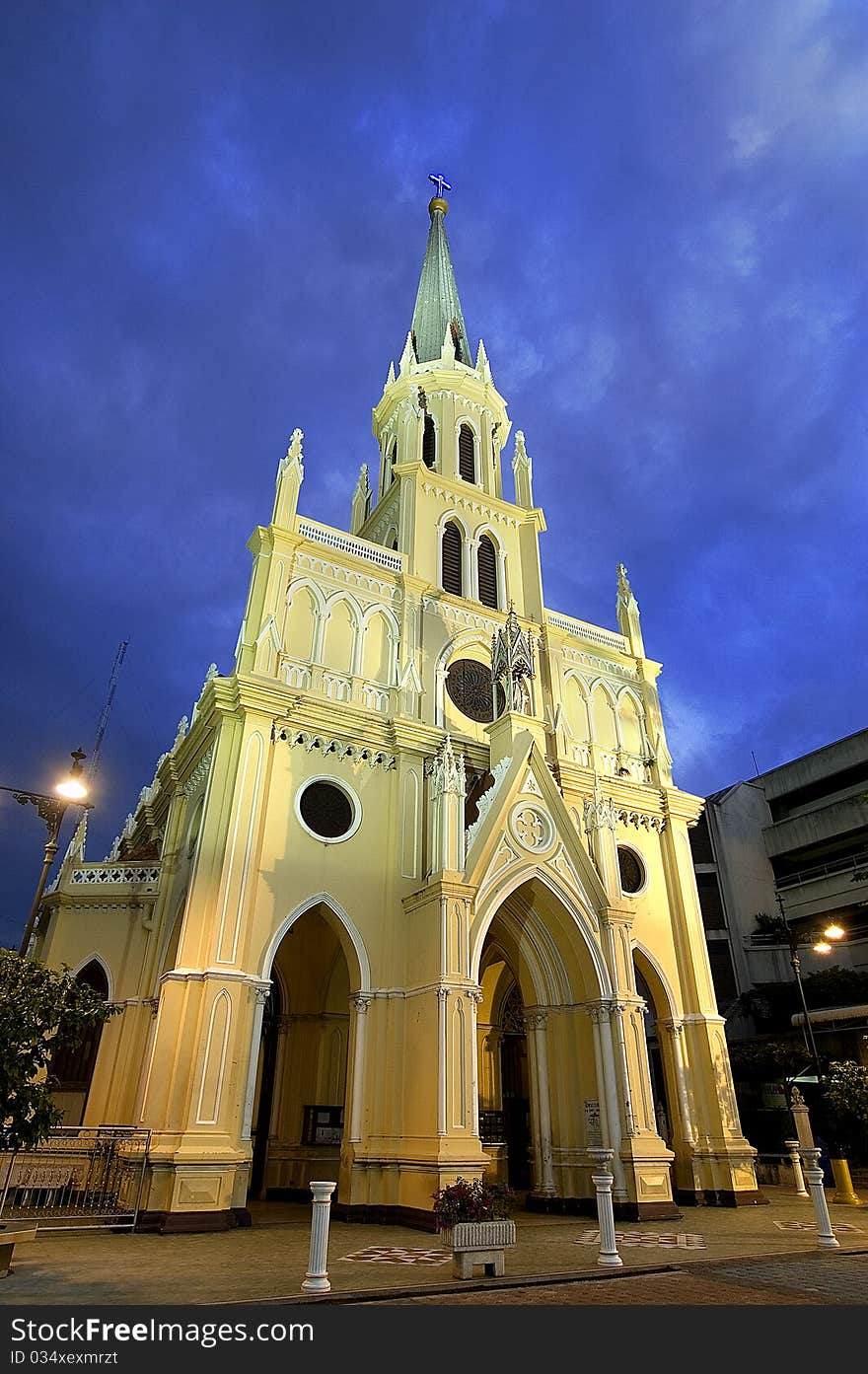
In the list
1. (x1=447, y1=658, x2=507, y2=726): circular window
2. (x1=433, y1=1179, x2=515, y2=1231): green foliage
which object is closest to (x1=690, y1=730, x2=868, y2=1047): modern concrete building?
(x1=447, y1=658, x2=507, y2=726): circular window

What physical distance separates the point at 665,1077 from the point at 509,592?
15.6 metres

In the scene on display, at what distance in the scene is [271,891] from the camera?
18203 millimetres

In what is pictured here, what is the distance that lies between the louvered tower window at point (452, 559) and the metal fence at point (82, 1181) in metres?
17.6

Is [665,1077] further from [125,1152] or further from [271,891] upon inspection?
[125,1152]

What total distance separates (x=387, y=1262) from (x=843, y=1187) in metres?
14.1

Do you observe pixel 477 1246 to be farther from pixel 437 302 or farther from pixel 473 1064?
pixel 437 302

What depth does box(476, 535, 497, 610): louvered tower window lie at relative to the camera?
1085 inches

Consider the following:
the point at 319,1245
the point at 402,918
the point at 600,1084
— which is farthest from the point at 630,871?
the point at 319,1245

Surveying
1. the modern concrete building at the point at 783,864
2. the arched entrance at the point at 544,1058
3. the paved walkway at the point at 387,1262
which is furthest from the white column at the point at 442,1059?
the modern concrete building at the point at 783,864

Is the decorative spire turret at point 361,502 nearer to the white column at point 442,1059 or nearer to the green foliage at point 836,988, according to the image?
the white column at point 442,1059

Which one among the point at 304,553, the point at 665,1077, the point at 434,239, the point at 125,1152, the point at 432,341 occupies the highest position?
the point at 434,239
